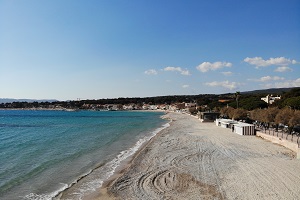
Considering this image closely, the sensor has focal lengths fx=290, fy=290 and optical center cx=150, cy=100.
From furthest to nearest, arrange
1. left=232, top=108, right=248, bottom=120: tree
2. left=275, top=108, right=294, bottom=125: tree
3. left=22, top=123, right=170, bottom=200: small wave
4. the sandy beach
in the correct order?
left=232, top=108, right=248, bottom=120: tree → left=275, top=108, right=294, bottom=125: tree → left=22, top=123, right=170, bottom=200: small wave → the sandy beach

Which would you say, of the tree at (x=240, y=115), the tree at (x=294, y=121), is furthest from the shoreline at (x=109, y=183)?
the tree at (x=240, y=115)

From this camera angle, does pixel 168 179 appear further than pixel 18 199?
Yes

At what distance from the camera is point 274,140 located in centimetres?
2689

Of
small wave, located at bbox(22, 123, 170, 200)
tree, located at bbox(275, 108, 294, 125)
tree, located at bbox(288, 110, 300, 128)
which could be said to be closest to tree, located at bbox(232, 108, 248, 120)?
tree, located at bbox(275, 108, 294, 125)

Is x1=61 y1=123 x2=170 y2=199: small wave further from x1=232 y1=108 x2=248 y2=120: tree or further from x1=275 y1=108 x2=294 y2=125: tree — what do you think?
x1=232 y1=108 x2=248 y2=120: tree

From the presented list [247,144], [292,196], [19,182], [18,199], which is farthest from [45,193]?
[247,144]

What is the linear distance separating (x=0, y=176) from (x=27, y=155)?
7171 millimetres

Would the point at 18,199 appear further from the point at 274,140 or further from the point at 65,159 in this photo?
the point at 274,140

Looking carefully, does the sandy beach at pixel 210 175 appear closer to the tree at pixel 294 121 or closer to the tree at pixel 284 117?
the tree at pixel 294 121

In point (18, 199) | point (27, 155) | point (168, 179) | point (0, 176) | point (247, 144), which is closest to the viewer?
point (18, 199)

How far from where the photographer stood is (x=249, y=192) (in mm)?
12664

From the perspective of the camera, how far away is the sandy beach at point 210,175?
12727mm

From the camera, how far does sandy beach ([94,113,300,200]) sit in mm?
12727

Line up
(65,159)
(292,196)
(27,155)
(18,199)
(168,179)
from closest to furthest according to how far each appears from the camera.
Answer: (292,196) < (18,199) < (168,179) < (65,159) < (27,155)
